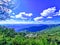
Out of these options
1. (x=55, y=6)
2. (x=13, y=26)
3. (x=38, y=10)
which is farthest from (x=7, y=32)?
(x=55, y=6)

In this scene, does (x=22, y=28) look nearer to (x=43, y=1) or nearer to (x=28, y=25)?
(x=28, y=25)

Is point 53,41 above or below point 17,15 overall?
below

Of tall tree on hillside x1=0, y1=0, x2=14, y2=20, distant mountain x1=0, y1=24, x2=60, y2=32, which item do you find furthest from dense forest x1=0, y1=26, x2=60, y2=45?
tall tree on hillside x1=0, y1=0, x2=14, y2=20

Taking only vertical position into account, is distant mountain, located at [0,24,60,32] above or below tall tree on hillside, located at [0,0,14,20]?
below

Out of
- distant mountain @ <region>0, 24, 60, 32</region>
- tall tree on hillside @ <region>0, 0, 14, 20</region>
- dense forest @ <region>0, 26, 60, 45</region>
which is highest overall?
tall tree on hillside @ <region>0, 0, 14, 20</region>

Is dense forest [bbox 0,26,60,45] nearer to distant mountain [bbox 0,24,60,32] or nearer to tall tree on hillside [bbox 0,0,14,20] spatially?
distant mountain [bbox 0,24,60,32]

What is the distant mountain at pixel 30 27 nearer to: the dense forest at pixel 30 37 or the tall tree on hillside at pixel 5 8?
the dense forest at pixel 30 37

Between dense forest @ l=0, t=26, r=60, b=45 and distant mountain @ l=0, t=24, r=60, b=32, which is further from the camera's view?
distant mountain @ l=0, t=24, r=60, b=32
